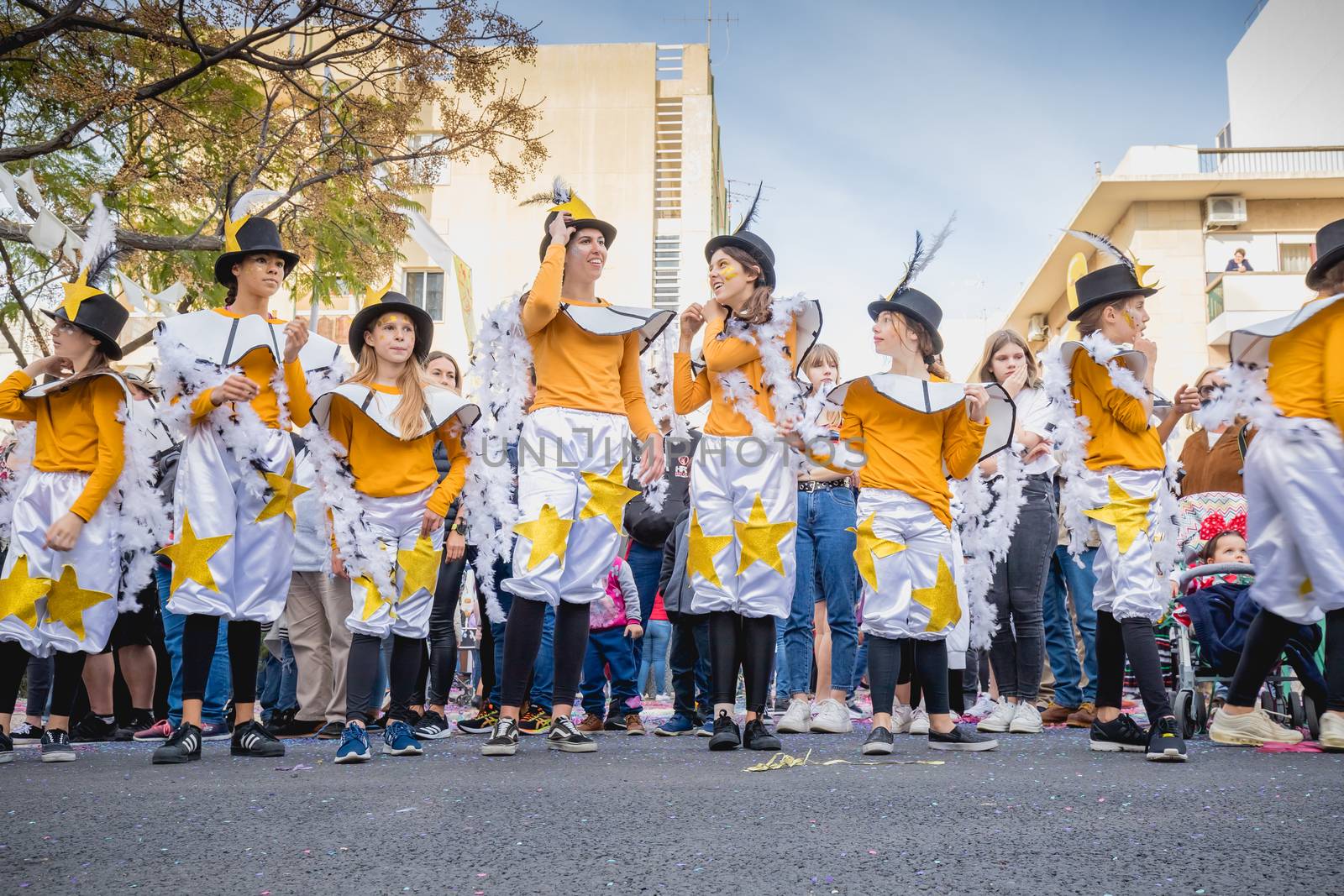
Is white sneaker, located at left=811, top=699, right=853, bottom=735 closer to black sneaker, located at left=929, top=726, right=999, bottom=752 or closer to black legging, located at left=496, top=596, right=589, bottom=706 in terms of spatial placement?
black sneaker, located at left=929, top=726, right=999, bottom=752

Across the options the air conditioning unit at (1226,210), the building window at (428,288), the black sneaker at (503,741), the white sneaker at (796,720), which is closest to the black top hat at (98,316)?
the black sneaker at (503,741)

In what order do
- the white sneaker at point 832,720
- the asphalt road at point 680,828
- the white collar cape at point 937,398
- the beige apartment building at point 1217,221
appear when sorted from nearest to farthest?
the asphalt road at point 680,828, the white collar cape at point 937,398, the white sneaker at point 832,720, the beige apartment building at point 1217,221

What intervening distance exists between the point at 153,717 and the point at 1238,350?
6269mm

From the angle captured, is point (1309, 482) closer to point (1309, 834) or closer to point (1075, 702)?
point (1309, 834)

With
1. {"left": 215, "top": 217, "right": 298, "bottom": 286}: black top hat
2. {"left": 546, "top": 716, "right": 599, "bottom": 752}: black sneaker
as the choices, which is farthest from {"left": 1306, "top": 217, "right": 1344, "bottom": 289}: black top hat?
{"left": 215, "top": 217, "right": 298, "bottom": 286}: black top hat

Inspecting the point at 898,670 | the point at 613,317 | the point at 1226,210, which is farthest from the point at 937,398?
the point at 1226,210

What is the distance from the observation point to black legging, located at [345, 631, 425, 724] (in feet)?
14.2

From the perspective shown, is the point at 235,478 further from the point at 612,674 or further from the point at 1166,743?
the point at 1166,743

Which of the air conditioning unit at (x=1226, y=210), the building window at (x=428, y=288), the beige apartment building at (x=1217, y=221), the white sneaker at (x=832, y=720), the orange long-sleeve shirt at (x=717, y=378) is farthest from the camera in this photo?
the building window at (x=428, y=288)

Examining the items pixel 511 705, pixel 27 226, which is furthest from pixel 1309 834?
pixel 27 226

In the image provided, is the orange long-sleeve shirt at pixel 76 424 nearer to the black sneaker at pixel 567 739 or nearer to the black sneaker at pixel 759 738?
the black sneaker at pixel 567 739

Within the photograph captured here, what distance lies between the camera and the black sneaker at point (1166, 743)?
157 inches

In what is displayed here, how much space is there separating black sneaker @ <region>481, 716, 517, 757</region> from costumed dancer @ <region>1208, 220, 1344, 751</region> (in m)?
2.86

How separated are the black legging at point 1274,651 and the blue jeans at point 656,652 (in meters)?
5.53
